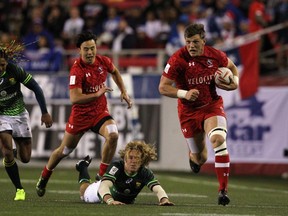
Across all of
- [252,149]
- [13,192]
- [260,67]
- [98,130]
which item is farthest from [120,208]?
[260,67]

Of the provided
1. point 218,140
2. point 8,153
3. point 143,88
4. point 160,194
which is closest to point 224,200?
point 218,140

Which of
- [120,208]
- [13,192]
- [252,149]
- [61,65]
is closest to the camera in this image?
[120,208]

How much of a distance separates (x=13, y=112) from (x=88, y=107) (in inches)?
48.3

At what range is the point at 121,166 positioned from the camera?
11766 millimetres

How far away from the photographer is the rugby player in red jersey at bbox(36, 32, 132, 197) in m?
13.4

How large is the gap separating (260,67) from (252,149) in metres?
2.11

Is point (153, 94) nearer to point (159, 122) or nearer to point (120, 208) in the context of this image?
point (159, 122)

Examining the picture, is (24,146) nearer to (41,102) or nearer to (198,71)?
(41,102)

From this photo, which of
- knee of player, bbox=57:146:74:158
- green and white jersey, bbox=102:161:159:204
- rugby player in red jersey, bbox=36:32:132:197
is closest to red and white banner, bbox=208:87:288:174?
rugby player in red jersey, bbox=36:32:132:197

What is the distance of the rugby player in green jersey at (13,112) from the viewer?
12484mm

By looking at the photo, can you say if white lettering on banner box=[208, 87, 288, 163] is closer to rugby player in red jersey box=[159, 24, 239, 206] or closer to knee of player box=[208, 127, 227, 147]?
rugby player in red jersey box=[159, 24, 239, 206]

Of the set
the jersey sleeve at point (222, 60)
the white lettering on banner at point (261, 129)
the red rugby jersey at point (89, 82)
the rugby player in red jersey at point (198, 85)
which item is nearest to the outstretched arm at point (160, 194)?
the rugby player in red jersey at point (198, 85)

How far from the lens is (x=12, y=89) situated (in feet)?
41.8

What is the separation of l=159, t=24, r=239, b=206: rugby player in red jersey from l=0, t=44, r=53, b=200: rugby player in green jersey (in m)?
1.68
